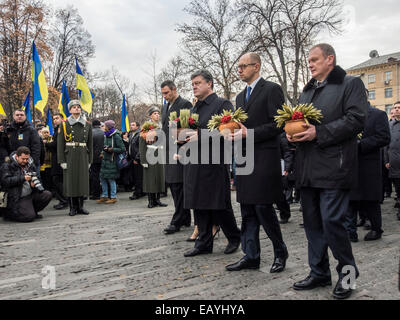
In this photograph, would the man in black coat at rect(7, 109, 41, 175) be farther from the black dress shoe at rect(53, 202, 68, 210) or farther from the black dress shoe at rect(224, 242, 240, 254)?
the black dress shoe at rect(224, 242, 240, 254)

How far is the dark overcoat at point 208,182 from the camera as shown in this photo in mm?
4562

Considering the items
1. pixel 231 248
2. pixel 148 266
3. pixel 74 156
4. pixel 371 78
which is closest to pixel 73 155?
pixel 74 156

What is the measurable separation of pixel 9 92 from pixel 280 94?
2771cm

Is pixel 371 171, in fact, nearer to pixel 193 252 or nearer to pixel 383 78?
pixel 193 252

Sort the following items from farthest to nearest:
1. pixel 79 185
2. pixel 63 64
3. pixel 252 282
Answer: pixel 63 64
pixel 79 185
pixel 252 282

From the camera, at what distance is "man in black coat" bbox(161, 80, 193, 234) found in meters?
5.96

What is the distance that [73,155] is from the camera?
Answer: 27.7 feet

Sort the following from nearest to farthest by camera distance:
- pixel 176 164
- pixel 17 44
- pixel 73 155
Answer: pixel 176 164 → pixel 73 155 → pixel 17 44

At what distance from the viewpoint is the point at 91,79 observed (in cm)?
3334

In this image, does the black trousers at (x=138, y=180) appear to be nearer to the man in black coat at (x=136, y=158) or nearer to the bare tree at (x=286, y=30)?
the man in black coat at (x=136, y=158)

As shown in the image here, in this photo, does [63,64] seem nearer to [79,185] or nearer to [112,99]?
[112,99]

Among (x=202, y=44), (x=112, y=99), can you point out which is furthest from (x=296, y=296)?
(x=112, y=99)

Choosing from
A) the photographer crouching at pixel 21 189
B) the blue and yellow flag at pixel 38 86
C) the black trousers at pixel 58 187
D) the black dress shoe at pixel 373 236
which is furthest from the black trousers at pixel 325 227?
the blue and yellow flag at pixel 38 86

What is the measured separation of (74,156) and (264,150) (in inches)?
228
